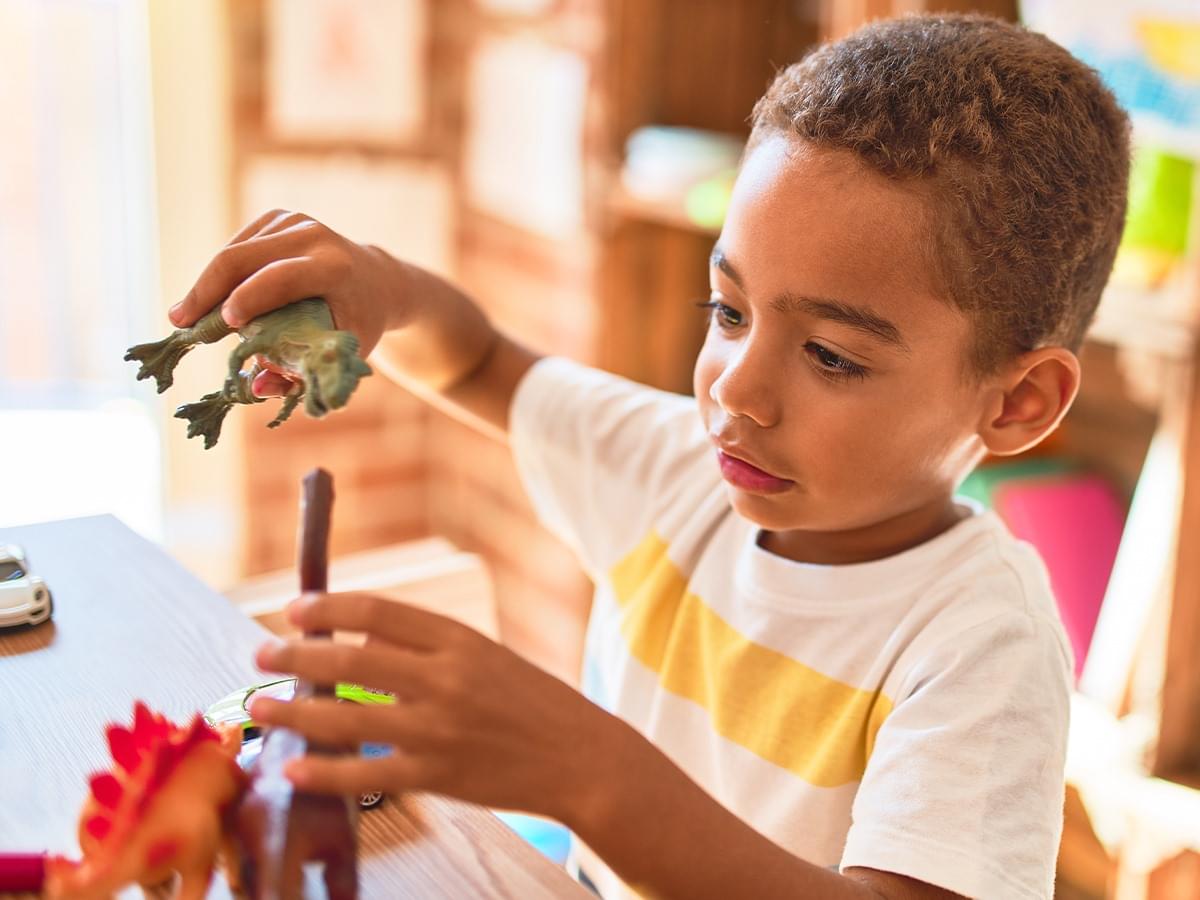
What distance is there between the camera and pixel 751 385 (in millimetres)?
751

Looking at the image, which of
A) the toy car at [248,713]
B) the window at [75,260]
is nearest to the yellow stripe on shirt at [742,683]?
the toy car at [248,713]

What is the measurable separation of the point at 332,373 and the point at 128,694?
26cm

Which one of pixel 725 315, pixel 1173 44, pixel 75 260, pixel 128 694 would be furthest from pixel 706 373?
pixel 75 260

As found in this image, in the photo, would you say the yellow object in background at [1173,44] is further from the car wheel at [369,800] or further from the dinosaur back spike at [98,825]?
the dinosaur back spike at [98,825]

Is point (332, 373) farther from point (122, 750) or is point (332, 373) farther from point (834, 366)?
point (834, 366)

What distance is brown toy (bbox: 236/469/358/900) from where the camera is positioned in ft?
1.49

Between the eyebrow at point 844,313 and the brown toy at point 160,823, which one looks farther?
the eyebrow at point 844,313

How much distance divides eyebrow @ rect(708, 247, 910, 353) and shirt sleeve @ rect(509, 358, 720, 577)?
0.29 meters

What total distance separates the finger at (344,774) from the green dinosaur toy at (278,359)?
0.14 m

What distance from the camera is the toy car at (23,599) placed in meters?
0.72

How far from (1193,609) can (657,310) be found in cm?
97

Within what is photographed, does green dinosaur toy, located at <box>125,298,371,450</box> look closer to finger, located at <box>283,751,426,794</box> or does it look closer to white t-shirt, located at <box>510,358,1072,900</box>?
finger, located at <box>283,751,426,794</box>

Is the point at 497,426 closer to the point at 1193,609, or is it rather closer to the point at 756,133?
the point at 756,133

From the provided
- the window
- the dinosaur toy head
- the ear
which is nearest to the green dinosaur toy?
the dinosaur toy head
